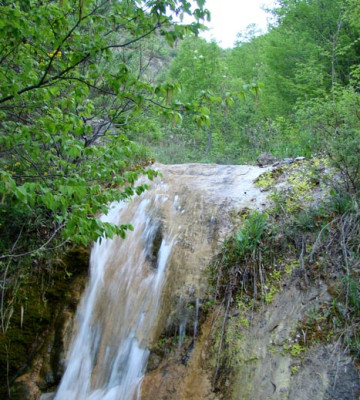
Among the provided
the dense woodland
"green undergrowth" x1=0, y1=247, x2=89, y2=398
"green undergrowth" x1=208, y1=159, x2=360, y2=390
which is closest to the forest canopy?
the dense woodland

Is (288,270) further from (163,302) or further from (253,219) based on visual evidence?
(163,302)

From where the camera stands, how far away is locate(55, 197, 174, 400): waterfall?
4.34 m

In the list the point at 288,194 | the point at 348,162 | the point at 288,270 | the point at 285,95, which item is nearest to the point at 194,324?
the point at 288,270

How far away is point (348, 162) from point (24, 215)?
4.51 m

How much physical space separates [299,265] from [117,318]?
235cm

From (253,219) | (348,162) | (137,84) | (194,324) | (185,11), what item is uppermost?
(185,11)

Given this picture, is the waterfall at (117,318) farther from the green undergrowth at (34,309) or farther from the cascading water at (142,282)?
the green undergrowth at (34,309)

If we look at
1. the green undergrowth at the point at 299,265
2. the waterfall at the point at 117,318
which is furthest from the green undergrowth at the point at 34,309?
the green undergrowth at the point at 299,265

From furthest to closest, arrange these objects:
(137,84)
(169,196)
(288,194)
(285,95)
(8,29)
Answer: (285,95) < (169,196) < (288,194) < (137,84) < (8,29)

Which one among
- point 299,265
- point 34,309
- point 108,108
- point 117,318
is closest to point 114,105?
point 108,108

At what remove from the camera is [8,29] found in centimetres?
269

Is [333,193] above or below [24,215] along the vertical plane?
below

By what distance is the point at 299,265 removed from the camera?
3934mm

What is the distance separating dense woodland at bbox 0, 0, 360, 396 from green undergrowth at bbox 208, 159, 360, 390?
48 cm
